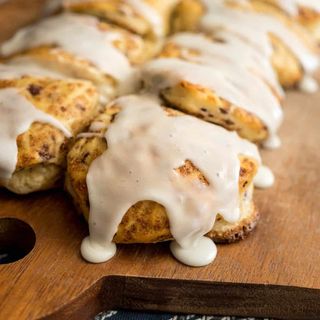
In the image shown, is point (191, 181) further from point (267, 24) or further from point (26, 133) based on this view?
point (267, 24)

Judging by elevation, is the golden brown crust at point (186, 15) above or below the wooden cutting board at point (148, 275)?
below

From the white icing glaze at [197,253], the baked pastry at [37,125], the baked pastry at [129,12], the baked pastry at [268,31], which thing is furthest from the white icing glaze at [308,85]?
the white icing glaze at [197,253]

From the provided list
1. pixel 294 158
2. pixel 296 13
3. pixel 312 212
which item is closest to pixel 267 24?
pixel 296 13

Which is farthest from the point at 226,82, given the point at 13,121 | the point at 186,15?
the point at 186,15

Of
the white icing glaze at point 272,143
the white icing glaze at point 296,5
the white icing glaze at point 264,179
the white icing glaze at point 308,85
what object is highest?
the white icing glaze at point 296,5

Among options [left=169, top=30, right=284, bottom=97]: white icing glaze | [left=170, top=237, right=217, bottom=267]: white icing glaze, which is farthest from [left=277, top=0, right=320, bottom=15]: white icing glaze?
[left=170, top=237, right=217, bottom=267]: white icing glaze

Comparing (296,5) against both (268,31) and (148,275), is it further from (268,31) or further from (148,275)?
(148,275)

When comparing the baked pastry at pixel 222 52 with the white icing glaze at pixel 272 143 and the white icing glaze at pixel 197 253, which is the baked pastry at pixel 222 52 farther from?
the white icing glaze at pixel 197 253

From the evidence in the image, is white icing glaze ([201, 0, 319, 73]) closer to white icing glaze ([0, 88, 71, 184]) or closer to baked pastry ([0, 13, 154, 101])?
baked pastry ([0, 13, 154, 101])
